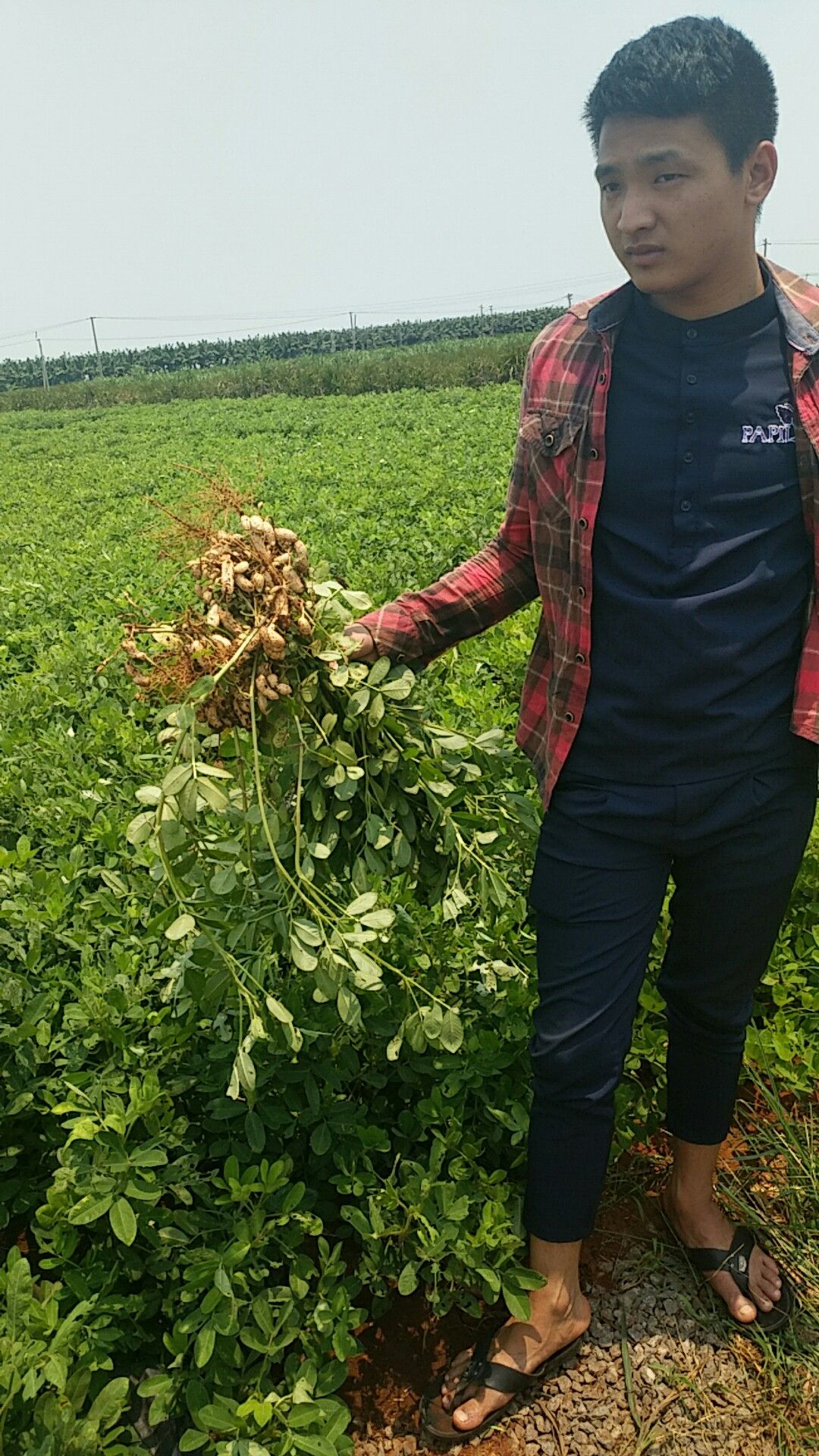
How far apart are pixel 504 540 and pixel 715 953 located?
857 millimetres

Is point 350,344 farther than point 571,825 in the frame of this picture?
Yes

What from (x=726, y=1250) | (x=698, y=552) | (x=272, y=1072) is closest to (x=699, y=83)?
(x=698, y=552)

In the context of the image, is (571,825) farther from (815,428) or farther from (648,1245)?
(648,1245)

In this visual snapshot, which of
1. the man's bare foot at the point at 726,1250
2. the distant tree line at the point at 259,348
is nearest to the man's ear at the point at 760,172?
the man's bare foot at the point at 726,1250

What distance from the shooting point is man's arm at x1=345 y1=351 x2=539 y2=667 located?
2074 mm

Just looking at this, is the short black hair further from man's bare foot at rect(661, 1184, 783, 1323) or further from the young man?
man's bare foot at rect(661, 1184, 783, 1323)

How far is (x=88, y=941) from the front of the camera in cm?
263

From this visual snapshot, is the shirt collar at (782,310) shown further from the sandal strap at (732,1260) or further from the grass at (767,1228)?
the sandal strap at (732,1260)

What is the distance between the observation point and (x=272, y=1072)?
2264 millimetres

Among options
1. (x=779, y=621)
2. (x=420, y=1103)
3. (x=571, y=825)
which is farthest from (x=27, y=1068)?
(x=779, y=621)

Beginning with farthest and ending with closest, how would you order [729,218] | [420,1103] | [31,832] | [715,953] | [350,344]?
[350,344]
[31,832]
[420,1103]
[715,953]
[729,218]

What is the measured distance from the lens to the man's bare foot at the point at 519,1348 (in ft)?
6.54

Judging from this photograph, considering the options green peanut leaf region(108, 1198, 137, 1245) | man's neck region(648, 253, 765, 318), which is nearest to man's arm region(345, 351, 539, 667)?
man's neck region(648, 253, 765, 318)

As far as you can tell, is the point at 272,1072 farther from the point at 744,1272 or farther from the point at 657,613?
the point at 657,613
